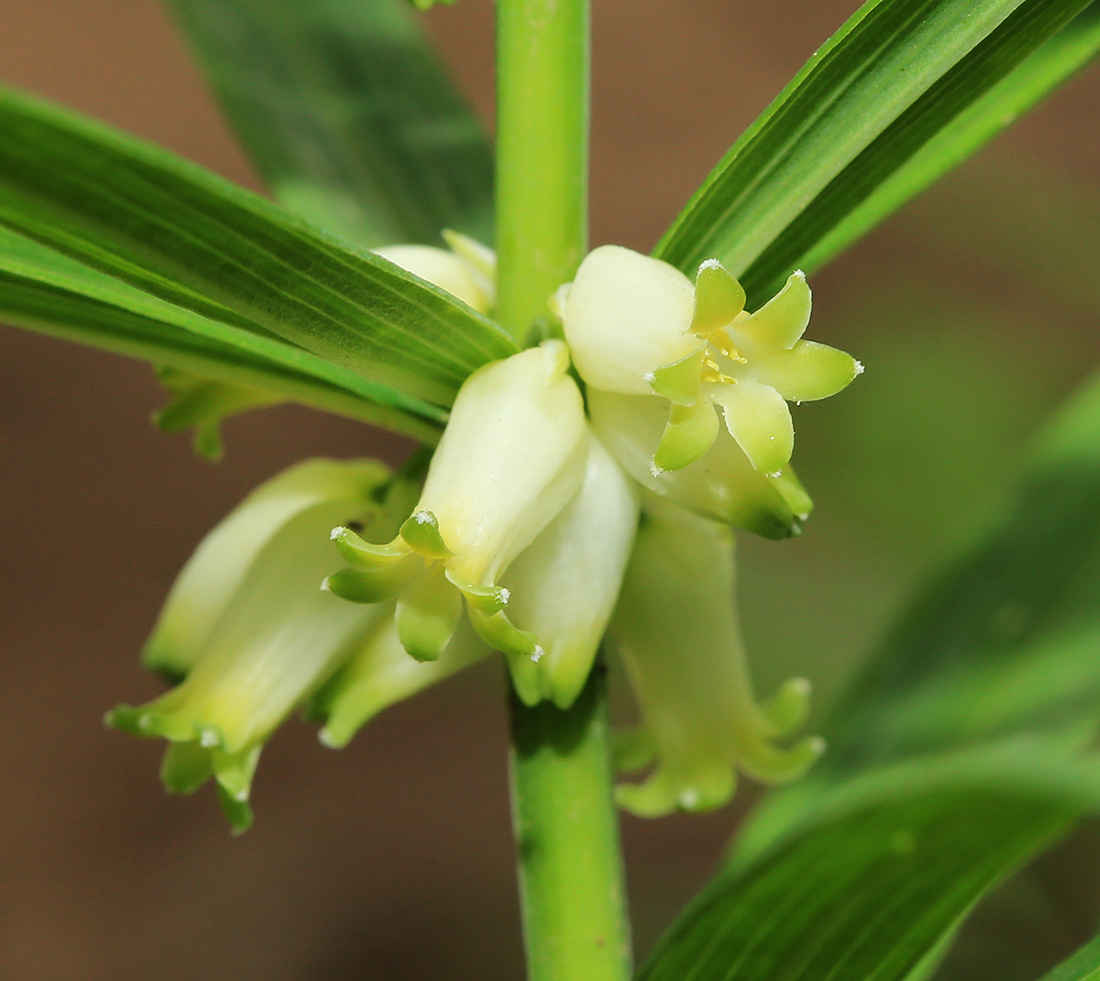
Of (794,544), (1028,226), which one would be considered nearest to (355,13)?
(794,544)

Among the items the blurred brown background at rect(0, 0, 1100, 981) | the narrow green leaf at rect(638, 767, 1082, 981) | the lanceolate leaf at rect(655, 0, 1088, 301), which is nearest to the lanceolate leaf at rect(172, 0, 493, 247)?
the lanceolate leaf at rect(655, 0, 1088, 301)

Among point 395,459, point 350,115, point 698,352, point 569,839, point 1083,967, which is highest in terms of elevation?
point 395,459

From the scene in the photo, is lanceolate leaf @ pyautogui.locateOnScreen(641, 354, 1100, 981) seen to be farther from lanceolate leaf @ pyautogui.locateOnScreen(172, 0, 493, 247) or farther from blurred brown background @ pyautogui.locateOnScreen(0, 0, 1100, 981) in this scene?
blurred brown background @ pyautogui.locateOnScreen(0, 0, 1100, 981)

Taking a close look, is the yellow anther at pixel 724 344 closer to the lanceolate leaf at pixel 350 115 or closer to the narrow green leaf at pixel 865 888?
the narrow green leaf at pixel 865 888

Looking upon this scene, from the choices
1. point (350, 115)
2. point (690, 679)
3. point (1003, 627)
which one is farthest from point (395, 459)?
point (690, 679)

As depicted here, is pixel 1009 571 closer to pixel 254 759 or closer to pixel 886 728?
pixel 886 728

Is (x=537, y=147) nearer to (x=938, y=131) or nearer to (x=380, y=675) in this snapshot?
(x=938, y=131)
